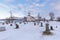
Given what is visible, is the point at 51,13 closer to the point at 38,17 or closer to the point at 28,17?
the point at 38,17

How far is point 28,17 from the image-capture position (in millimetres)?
89500

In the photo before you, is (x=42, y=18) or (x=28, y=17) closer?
(x=28, y=17)

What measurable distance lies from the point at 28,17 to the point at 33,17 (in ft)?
36.4

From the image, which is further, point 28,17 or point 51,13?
point 51,13

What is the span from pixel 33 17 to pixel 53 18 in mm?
18569

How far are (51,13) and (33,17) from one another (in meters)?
16.9

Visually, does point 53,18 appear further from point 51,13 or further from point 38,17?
point 38,17

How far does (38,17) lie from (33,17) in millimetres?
10445

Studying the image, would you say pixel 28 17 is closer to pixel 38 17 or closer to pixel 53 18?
pixel 38 17

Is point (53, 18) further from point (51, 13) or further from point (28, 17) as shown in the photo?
point (28, 17)

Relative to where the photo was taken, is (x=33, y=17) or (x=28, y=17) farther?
(x=33, y=17)

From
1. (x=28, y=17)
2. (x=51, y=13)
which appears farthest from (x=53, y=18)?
(x=28, y=17)

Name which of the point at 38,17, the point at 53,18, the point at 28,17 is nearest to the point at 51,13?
the point at 53,18

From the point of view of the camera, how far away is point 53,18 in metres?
98.9
